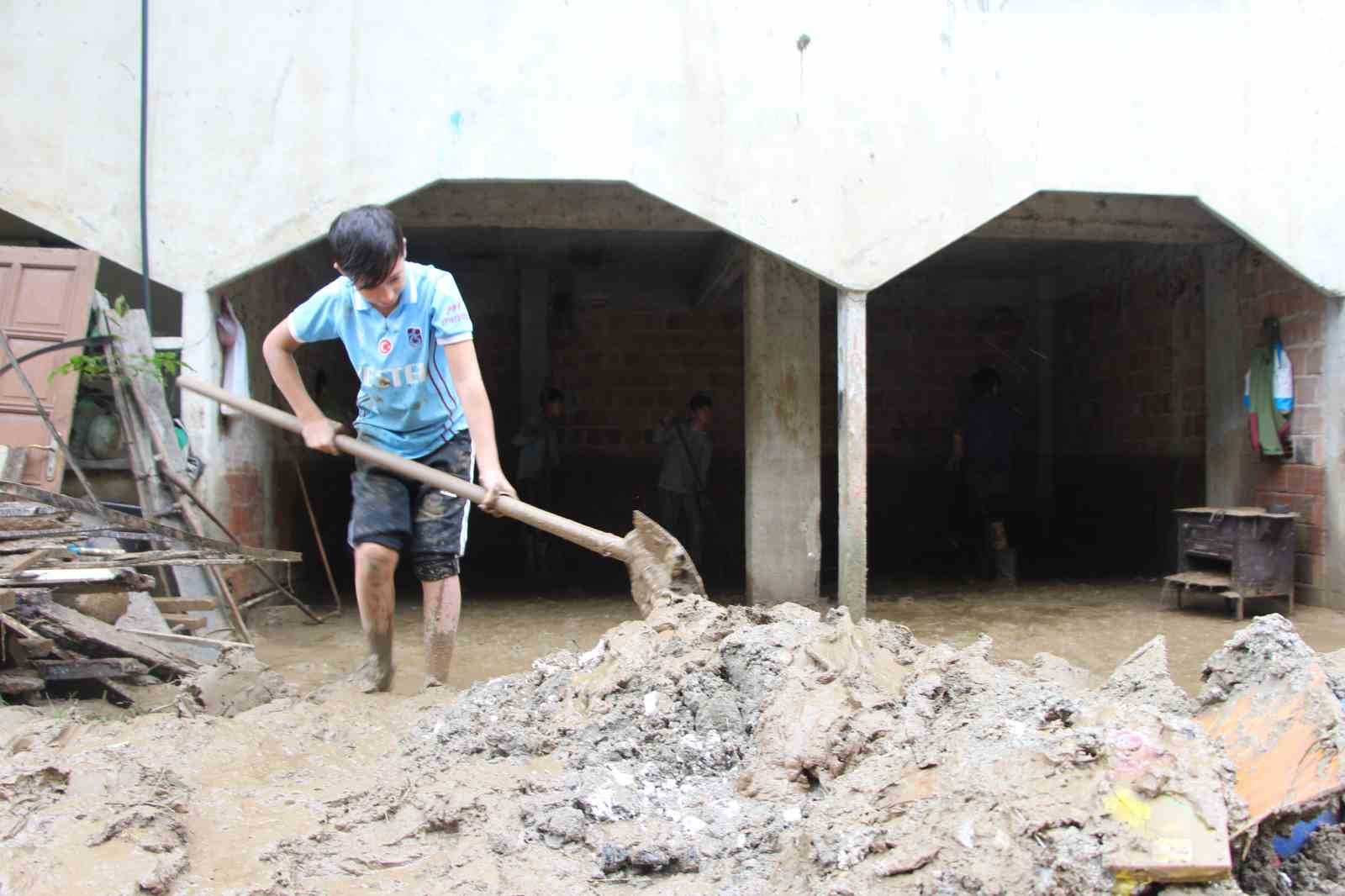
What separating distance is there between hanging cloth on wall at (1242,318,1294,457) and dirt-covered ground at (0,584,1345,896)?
4.89 m

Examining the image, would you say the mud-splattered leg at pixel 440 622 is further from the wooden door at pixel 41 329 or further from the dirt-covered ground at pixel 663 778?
the wooden door at pixel 41 329

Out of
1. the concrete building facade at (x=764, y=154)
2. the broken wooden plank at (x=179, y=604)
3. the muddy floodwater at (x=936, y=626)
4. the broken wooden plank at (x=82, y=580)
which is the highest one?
the concrete building facade at (x=764, y=154)

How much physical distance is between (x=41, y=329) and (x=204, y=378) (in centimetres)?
79

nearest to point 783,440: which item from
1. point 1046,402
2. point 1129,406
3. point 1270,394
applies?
point 1270,394

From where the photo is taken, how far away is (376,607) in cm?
331

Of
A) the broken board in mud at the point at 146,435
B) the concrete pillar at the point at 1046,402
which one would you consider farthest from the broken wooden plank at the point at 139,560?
the concrete pillar at the point at 1046,402

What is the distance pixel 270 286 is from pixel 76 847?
5.17 meters

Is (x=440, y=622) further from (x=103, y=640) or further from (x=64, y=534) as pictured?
(x=64, y=534)

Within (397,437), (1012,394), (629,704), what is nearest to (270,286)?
(397,437)

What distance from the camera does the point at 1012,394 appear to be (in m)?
11.7

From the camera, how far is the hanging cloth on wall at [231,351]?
18.7 feet

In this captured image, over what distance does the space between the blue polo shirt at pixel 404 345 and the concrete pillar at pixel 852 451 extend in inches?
125

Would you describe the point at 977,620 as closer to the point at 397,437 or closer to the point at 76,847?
the point at 397,437

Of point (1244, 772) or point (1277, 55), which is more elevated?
point (1277, 55)
